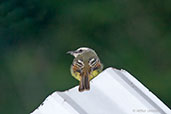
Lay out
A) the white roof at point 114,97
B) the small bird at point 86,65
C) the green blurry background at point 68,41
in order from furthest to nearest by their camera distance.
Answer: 1. the green blurry background at point 68,41
2. the small bird at point 86,65
3. the white roof at point 114,97

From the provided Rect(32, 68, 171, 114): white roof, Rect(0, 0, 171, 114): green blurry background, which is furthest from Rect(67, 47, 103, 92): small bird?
Rect(0, 0, 171, 114): green blurry background

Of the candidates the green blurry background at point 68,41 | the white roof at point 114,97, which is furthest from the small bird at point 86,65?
the green blurry background at point 68,41

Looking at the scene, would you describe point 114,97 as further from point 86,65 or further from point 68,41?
point 68,41

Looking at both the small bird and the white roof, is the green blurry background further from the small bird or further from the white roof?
the white roof

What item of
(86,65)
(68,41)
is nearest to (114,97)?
(86,65)

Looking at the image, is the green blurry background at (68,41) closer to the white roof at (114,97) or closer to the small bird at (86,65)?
the small bird at (86,65)

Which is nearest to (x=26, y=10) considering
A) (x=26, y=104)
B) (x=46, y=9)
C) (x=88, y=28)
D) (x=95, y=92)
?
(x=46, y=9)
